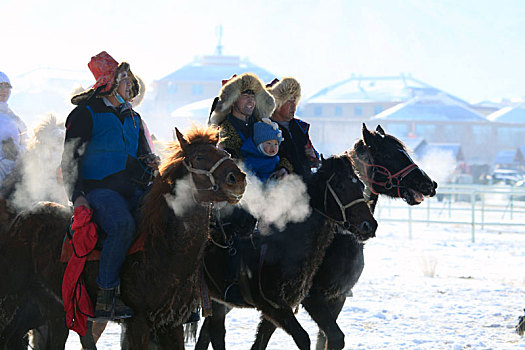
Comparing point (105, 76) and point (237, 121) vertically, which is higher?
point (105, 76)

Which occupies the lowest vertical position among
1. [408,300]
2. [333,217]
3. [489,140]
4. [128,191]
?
[489,140]

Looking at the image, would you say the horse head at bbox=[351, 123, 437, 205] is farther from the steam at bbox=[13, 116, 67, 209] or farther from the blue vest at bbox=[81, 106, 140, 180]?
the steam at bbox=[13, 116, 67, 209]

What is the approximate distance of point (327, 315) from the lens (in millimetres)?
6547

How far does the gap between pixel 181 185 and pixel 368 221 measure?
6.23 ft

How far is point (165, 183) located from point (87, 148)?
72 cm

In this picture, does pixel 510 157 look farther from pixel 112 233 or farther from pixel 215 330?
pixel 112 233

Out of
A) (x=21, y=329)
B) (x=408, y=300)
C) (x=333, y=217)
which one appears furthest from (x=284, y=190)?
(x=408, y=300)

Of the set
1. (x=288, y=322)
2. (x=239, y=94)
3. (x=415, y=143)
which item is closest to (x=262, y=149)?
(x=239, y=94)

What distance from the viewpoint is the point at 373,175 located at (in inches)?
297

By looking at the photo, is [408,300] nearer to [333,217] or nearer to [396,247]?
[333,217]

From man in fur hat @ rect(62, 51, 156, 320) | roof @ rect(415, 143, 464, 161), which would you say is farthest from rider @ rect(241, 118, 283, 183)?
roof @ rect(415, 143, 464, 161)

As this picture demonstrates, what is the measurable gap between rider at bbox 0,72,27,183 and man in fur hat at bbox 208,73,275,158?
2.48m

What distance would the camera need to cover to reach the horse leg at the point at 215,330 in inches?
265

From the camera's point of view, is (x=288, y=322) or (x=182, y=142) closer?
(x=182, y=142)
